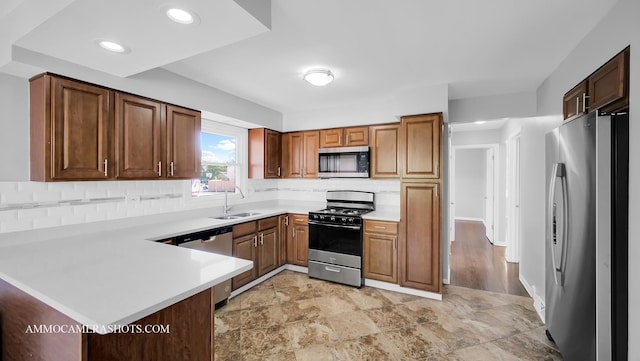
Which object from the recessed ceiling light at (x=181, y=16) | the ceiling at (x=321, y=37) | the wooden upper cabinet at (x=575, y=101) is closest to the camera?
the recessed ceiling light at (x=181, y=16)

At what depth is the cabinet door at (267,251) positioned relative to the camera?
3691 mm

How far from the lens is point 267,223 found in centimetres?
383

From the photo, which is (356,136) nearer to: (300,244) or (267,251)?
(300,244)

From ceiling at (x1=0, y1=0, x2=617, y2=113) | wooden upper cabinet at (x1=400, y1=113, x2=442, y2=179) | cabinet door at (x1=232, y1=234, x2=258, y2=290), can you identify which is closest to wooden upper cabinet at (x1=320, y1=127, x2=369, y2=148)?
wooden upper cabinet at (x1=400, y1=113, x2=442, y2=179)

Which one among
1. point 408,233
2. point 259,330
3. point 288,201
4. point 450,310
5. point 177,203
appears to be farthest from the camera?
point 288,201

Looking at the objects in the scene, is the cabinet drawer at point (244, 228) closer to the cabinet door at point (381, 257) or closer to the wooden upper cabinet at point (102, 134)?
the wooden upper cabinet at point (102, 134)

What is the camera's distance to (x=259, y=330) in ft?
8.53

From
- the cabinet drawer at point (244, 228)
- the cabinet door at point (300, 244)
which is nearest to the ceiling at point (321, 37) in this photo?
the cabinet drawer at point (244, 228)

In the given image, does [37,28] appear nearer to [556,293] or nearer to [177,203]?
[177,203]

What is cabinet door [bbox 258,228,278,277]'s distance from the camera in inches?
145

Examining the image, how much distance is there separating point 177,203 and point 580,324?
3707 millimetres

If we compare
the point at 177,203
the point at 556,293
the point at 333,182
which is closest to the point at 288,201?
the point at 333,182

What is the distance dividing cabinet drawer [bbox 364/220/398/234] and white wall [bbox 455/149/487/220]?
20.1ft

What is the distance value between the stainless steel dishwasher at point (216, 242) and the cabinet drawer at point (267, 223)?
0.54 meters
